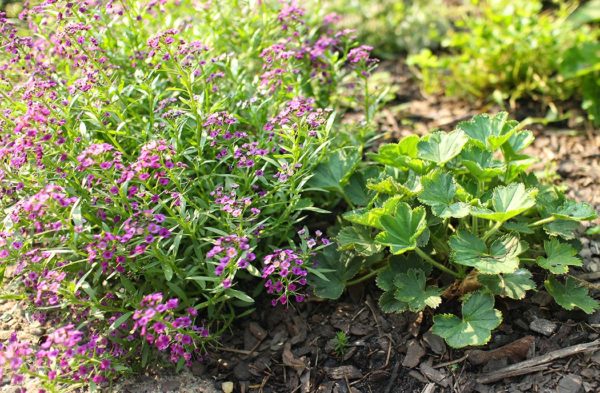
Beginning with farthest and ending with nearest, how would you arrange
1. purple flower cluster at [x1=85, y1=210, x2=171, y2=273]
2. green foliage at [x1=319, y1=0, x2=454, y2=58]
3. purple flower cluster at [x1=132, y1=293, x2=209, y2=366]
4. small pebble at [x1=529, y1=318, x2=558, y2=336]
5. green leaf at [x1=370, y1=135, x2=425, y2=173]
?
green foliage at [x1=319, y1=0, x2=454, y2=58] → green leaf at [x1=370, y1=135, x2=425, y2=173] → small pebble at [x1=529, y1=318, x2=558, y2=336] → purple flower cluster at [x1=85, y1=210, x2=171, y2=273] → purple flower cluster at [x1=132, y1=293, x2=209, y2=366]

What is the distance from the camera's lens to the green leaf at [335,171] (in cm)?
314

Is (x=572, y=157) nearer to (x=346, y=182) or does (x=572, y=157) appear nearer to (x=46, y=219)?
(x=346, y=182)

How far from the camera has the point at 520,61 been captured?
14.4ft

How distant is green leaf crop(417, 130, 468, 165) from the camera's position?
2.92m

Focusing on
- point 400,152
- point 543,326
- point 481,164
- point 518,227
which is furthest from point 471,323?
point 400,152

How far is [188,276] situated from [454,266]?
128 cm

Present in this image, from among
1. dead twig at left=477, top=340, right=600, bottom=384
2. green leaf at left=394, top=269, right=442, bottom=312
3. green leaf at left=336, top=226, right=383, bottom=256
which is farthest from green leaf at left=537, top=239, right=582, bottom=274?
green leaf at left=336, top=226, right=383, bottom=256

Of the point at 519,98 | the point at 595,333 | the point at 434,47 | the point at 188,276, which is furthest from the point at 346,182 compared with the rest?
the point at 434,47

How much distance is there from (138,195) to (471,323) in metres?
1.49

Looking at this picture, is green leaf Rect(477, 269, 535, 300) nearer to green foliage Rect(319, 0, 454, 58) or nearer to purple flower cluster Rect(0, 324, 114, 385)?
purple flower cluster Rect(0, 324, 114, 385)

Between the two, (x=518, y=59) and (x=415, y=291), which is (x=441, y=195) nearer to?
(x=415, y=291)

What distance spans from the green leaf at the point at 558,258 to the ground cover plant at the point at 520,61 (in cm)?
166

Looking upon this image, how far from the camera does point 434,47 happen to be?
518 cm

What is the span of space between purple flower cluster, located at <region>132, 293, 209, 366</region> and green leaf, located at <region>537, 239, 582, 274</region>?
59.0 inches
